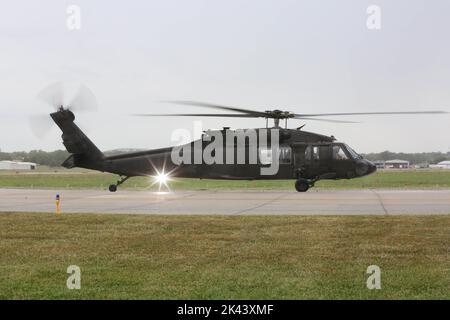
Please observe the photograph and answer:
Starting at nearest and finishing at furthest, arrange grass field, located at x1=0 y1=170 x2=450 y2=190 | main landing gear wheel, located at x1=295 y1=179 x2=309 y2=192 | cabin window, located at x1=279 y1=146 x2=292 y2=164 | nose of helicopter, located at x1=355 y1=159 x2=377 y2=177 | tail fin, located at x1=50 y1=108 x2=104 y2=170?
nose of helicopter, located at x1=355 y1=159 x2=377 y2=177
cabin window, located at x1=279 y1=146 x2=292 y2=164
main landing gear wheel, located at x1=295 y1=179 x2=309 y2=192
tail fin, located at x1=50 y1=108 x2=104 y2=170
grass field, located at x1=0 y1=170 x2=450 y2=190

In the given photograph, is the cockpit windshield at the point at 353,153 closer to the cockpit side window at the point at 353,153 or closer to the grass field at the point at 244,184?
the cockpit side window at the point at 353,153

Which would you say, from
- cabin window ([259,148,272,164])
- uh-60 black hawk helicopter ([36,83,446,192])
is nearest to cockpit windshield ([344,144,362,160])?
uh-60 black hawk helicopter ([36,83,446,192])

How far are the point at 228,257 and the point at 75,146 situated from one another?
23.8 meters

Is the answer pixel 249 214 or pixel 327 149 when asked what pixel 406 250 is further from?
pixel 327 149

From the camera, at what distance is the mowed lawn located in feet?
27.9

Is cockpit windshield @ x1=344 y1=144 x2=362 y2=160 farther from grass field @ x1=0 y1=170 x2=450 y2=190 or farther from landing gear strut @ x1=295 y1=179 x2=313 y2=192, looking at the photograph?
grass field @ x1=0 y1=170 x2=450 y2=190

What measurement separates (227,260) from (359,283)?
3112mm

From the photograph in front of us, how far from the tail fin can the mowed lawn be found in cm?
1485

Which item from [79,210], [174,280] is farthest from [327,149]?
[174,280]

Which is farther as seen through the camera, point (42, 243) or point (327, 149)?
point (327, 149)

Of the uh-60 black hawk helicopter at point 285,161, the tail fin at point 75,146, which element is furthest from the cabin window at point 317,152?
the tail fin at point 75,146

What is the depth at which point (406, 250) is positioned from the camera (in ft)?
39.7

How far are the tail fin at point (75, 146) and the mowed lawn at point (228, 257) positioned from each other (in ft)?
48.7

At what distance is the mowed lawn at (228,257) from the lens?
8492 mm
